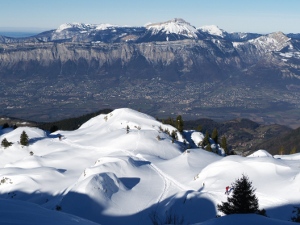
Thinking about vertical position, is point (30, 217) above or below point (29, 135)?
above

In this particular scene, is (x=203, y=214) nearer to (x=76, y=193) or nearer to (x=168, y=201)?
(x=168, y=201)

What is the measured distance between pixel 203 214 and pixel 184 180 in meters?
9.94

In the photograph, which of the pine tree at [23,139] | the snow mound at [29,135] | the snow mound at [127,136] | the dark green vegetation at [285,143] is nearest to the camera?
the snow mound at [127,136]

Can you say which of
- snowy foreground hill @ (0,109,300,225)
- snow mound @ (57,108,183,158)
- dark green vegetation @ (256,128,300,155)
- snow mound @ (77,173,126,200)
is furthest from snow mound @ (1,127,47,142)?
dark green vegetation @ (256,128,300,155)

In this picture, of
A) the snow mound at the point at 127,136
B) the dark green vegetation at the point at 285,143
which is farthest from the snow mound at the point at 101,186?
the dark green vegetation at the point at 285,143

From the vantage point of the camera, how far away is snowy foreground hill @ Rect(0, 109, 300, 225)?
31.8 meters

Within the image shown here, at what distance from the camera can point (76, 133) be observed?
244 feet

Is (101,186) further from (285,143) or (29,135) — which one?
(285,143)

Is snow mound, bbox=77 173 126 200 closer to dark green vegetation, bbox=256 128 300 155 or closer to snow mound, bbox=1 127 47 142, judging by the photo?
snow mound, bbox=1 127 47 142

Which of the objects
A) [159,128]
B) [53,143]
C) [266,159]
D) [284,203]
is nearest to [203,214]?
[284,203]

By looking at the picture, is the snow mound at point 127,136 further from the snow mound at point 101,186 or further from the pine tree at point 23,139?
the snow mound at point 101,186

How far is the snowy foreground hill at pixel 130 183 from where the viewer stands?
31766mm

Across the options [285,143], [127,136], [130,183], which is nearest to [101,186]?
[130,183]

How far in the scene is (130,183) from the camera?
40531mm
